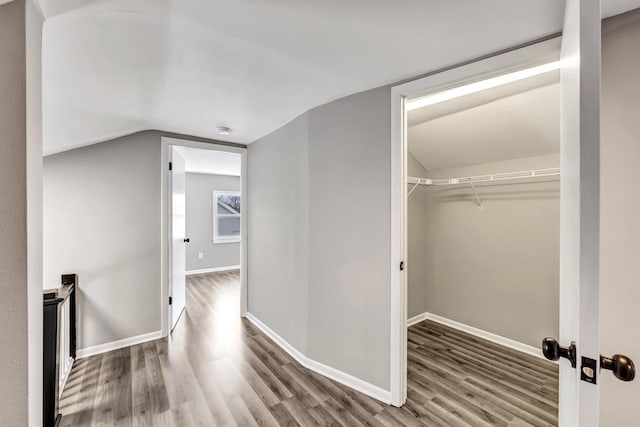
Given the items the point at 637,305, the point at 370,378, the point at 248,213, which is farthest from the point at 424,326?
the point at 248,213

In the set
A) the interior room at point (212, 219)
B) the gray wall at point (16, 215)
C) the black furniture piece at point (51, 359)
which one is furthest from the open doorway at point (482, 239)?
the interior room at point (212, 219)

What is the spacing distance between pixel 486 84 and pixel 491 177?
992mm

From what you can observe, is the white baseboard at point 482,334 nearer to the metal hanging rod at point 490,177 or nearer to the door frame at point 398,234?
the door frame at point 398,234

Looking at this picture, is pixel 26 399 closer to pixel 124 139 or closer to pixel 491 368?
pixel 124 139

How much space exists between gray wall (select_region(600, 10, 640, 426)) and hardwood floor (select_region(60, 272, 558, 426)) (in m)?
0.81

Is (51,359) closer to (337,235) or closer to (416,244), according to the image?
(337,235)

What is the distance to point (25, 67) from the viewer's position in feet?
2.39

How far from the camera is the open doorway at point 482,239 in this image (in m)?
1.73

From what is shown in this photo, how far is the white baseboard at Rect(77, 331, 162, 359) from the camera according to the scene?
2.37m

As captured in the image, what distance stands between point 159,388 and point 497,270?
321 cm

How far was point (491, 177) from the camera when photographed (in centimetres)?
251

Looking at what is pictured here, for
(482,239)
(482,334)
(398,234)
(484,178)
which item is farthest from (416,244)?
(398,234)

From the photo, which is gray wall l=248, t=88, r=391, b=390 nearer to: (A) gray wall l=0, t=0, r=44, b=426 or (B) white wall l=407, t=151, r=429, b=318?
(B) white wall l=407, t=151, r=429, b=318

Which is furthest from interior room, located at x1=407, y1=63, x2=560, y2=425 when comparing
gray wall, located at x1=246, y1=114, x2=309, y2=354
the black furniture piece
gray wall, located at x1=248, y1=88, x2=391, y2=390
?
the black furniture piece
